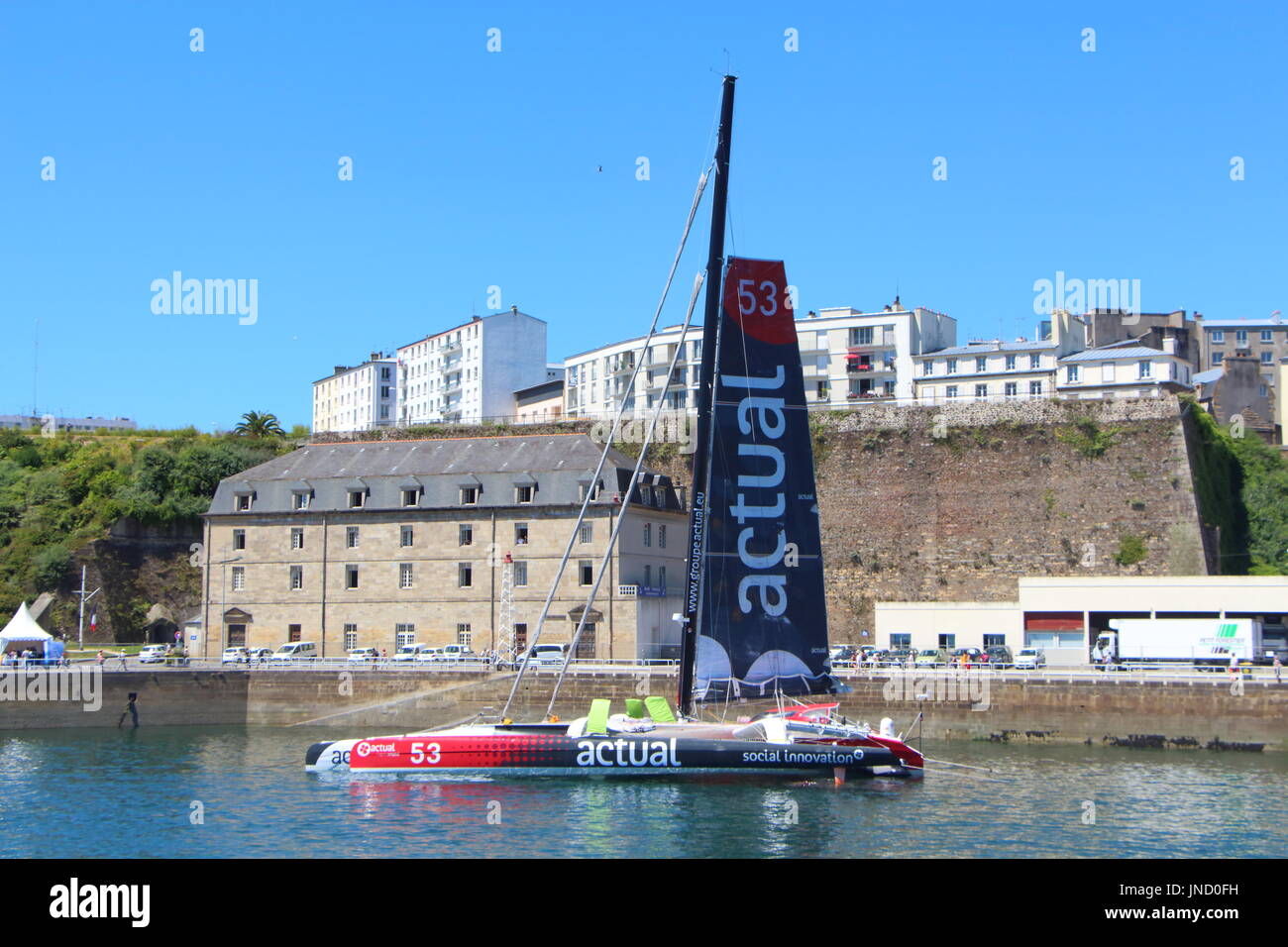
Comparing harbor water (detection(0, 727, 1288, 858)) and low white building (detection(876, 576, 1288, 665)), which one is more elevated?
low white building (detection(876, 576, 1288, 665))

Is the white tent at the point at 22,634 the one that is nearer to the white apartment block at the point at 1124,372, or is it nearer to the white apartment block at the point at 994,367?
the white apartment block at the point at 994,367

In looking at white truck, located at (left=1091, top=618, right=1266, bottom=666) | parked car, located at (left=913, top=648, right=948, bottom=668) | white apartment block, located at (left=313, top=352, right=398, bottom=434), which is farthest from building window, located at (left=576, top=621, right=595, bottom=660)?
A: white apartment block, located at (left=313, top=352, right=398, bottom=434)

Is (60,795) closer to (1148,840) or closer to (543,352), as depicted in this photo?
(1148,840)

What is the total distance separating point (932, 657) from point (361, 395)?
80109 millimetres

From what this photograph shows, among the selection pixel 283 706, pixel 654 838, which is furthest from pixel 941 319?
pixel 654 838

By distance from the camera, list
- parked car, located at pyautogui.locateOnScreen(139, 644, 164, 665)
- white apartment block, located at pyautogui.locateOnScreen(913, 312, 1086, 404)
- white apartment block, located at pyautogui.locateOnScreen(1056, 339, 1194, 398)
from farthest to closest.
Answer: white apartment block, located at pyautogui.locateOnScreen(913, 312, 1086, 404)
white apartment block, located at pyautogui.locateOnScreen(1056, 339, 1194, 398)
parked car, located at pyautogui.locateOnScreen(139, 644, 164, 665)

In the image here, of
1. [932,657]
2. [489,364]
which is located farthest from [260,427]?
[932,657]

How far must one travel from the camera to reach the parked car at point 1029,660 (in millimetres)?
49250

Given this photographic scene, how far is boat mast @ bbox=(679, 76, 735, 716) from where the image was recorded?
110 ft

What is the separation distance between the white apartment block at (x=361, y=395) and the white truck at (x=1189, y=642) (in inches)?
3053

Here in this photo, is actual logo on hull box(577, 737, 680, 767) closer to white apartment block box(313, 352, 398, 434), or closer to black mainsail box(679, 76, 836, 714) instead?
black mainsail box(679, 76, 836, 714)

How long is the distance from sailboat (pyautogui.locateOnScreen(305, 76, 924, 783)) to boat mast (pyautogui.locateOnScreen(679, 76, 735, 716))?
0.04 meters

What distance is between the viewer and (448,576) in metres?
59.0

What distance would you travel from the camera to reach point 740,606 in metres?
33.9
